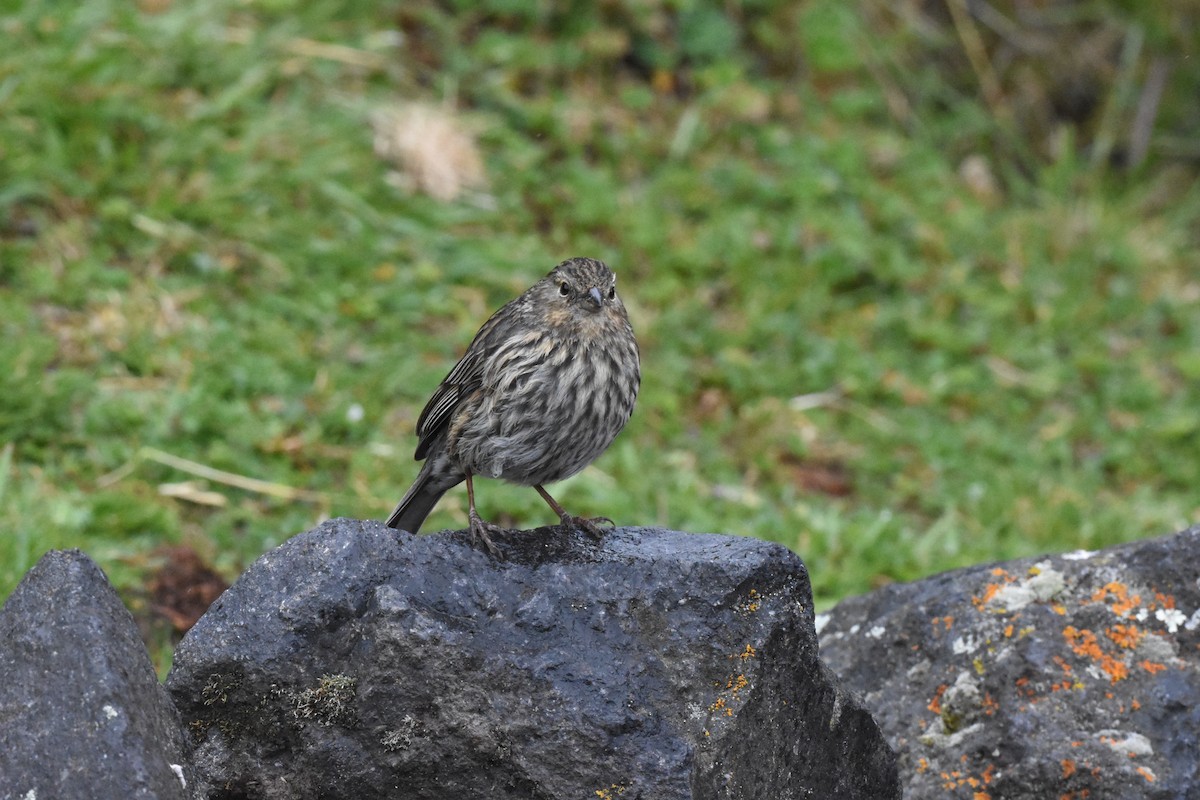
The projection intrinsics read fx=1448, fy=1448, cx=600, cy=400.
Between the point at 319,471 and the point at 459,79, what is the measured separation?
374cm

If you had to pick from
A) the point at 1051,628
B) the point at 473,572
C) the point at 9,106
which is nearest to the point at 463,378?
the point at 473,572

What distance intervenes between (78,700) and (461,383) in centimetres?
195

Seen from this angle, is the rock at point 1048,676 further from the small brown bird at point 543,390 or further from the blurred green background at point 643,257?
the blurred green background at point 643,257

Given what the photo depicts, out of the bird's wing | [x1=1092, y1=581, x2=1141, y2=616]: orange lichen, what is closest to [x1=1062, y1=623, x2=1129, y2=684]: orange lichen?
[x1=1092, y1=581, x2=1141, y2=616]: orange lichen

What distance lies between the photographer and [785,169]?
9.93 meters

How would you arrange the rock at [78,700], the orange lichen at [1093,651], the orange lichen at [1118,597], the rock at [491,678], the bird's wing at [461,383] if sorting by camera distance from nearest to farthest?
the rock at [78,700] → the rock at [491,678] → the orange lichen at [1093,651] → the orange lichen at [1118,597] → the bird's wing at [461,383]

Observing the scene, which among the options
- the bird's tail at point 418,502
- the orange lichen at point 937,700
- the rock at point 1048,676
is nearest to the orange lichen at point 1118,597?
the rock at point 1048,676

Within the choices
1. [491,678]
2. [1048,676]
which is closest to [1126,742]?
[1048,676]

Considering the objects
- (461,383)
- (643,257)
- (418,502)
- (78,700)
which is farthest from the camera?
(643,257)

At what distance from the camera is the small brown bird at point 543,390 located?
463 cm

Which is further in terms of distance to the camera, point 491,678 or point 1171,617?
point 1171,617

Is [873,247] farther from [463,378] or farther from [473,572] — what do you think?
[473,572]

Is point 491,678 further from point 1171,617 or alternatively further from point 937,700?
point 1171,617

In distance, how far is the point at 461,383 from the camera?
4887 mm
